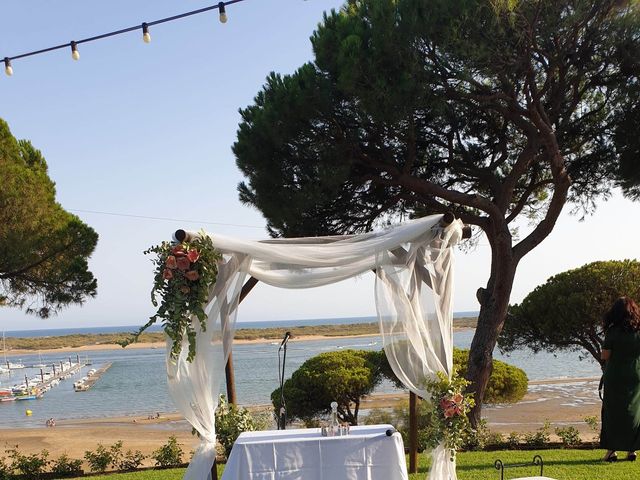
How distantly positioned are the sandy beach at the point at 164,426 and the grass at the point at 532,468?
16.6 feet

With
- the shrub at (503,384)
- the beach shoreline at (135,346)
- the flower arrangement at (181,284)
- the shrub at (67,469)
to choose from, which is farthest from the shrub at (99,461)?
the beach shoreline at (135,346)

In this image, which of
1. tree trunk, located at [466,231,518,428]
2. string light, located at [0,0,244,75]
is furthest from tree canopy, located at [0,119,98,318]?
tree trunk, located at [466,231,518,428]

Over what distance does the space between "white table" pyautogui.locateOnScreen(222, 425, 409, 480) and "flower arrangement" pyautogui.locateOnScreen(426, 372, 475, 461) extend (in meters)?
0.58

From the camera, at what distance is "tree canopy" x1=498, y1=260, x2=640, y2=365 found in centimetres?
862

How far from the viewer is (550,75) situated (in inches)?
277

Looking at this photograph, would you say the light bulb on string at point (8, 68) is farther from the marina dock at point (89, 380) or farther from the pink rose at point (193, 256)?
the marina dock at point (89, 380)

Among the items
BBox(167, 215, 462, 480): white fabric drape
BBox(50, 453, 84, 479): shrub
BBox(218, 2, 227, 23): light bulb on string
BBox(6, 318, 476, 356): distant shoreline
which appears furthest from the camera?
BBox(6, 318, 476, 356): distant shoreline

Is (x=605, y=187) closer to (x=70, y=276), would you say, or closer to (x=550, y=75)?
(x=550, y=75)

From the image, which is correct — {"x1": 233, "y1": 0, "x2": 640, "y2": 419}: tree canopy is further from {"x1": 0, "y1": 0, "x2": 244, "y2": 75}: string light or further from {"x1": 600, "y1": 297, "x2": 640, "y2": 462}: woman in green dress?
{"x1": 0, "y1": 0, "x2": 244, "y2": 75}: string light

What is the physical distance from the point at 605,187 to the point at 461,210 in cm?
179

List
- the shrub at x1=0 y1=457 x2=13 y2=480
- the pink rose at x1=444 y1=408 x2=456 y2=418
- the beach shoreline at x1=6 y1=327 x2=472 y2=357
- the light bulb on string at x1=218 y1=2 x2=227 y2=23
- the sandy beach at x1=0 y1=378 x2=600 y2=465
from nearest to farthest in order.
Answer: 1. the light bulb on string at x1=218 y1=2 x2=227 y2=23
2. the pink rose at x1=444 y1=408 x2=456 y2=418
3. the shrub at x1=0 y1=457 x2=13 y2=480
4. the sandy beach at x1=0 y1=378 x2=600 y2=465
5. the beach shoreline at x1=6 y1=327 x2=472 y2=357

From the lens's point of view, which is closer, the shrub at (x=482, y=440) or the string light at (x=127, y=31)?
the string light at (x=127, y=31)

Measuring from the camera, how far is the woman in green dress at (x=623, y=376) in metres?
5.57

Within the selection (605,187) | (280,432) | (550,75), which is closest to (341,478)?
(280,432)
